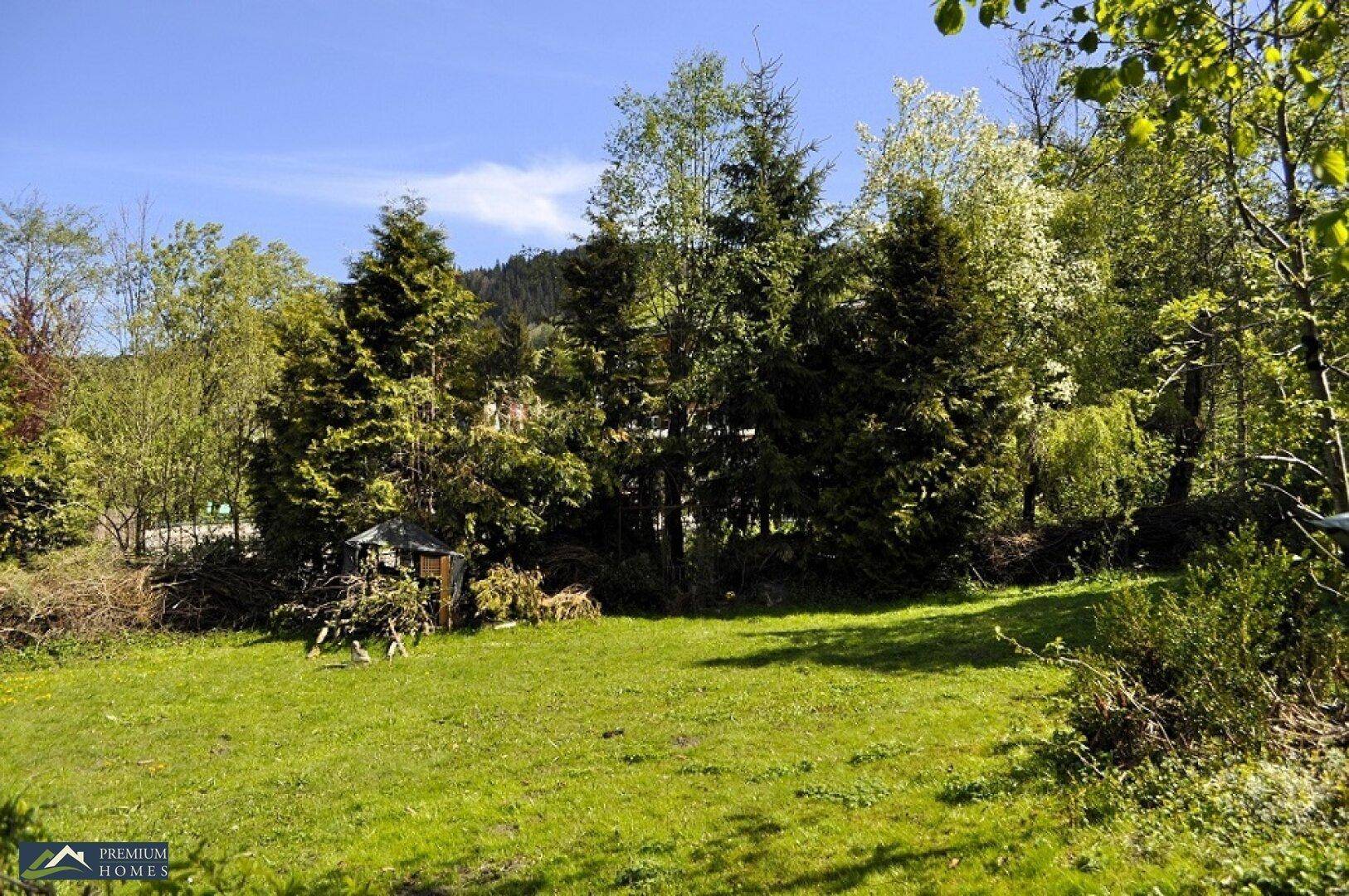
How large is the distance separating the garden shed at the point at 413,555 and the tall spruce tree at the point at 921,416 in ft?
29.0

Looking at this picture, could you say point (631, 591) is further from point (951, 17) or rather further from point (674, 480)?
point (951, 17)

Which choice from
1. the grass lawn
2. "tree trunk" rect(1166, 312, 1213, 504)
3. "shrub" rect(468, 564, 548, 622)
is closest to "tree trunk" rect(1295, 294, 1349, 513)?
the grass lawn

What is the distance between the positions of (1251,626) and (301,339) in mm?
19590

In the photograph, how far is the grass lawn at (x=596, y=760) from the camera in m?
5.93

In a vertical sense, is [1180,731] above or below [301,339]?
below

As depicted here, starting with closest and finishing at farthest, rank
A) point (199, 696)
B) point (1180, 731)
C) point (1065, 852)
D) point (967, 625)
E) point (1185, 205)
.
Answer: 1. point (1065, 852)
2. point (1180, 731)
3. point (1185, 205)
4. point (199, 696)
5. point (967, 625)

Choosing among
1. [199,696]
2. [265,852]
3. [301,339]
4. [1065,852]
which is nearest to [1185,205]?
[1065,852]

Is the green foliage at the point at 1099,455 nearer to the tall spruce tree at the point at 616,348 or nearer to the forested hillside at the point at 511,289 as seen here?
the tall spruce tree at the point at 616,348

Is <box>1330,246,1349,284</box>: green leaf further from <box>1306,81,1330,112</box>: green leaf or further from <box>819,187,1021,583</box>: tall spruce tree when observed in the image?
<box>819,187,1021,583</box>: tall spruce tree

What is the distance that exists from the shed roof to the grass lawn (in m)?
2.29

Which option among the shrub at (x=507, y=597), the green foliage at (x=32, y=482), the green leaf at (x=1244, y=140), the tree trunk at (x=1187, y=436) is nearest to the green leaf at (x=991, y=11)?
the green leaf at (x=1244, y=140)

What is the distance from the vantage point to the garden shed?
54.2ft

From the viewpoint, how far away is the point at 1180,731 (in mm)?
6461

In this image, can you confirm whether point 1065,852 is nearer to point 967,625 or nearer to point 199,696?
point 967,625
